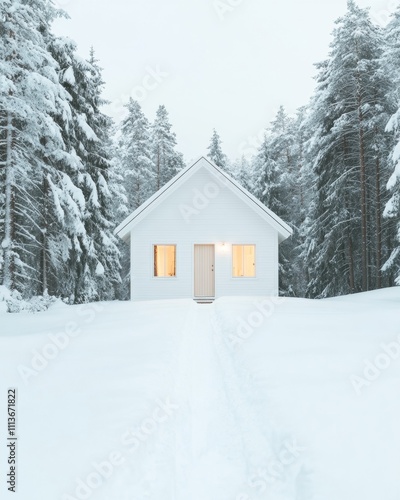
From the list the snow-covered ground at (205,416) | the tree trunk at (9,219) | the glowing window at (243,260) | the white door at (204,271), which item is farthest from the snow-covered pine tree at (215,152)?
the snow-covered ground at (205,416)

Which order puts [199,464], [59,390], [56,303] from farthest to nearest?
[56,303], [59,390], [199,464]

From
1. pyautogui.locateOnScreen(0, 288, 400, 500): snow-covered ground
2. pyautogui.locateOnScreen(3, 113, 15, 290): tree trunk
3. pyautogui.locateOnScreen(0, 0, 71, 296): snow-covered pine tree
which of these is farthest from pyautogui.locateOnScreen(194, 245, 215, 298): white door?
pyautogui.locateOnScreen(0, 288, 400, 500): snow-covered ground

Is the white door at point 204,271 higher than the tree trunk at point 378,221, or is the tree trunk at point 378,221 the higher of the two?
the tree trunk at point 378,221

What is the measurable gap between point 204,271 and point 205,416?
12647 mm

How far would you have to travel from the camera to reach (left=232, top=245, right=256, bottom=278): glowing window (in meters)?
Result: 16.8

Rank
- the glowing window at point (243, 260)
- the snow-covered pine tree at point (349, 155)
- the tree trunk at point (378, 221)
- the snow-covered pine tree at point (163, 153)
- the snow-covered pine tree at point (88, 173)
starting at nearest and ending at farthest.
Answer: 1. the snow-covered pine tree at point (88, 173)
2. the glowing window at point (243, 260)
3. the tree trunk at point (378, 221)
4. the snow-covered pine tree at point (349, 155)
5. the snow-covered pine tree at point (163, 153)

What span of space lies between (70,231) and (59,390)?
10.9 m

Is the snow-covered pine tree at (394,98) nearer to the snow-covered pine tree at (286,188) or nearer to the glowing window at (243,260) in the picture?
the glowing window at (243,260)

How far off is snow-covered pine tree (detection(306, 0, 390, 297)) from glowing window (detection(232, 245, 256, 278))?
526 centimetres

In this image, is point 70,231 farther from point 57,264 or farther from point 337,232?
point 337,232

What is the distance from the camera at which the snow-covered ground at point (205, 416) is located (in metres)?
2.75

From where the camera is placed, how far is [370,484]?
2619 mm

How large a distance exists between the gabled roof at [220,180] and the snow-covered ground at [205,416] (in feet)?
31.1

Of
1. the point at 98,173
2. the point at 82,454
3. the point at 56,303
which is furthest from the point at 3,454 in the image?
the point at 98,173
